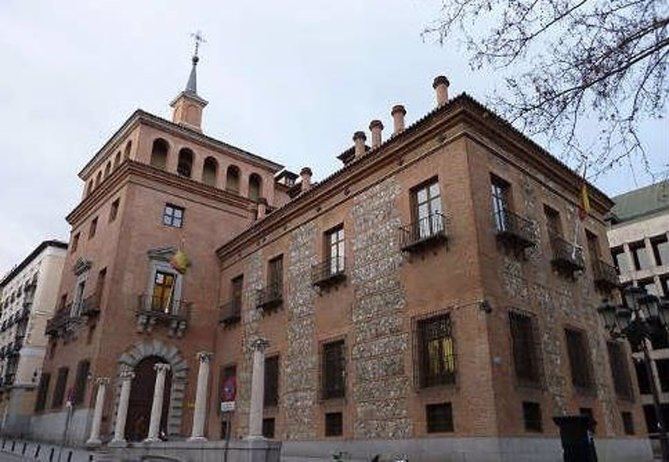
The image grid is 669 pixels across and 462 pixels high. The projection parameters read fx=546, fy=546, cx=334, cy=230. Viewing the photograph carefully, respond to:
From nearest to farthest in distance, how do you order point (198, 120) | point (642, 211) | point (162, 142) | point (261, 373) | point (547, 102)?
point (547, 102) < point (261, 373) < point (162, 142) < point (198, 120) < point (642, 211)

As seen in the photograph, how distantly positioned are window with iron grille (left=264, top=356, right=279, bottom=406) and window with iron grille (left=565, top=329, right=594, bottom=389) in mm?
9841

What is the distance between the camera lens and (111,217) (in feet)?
83.9

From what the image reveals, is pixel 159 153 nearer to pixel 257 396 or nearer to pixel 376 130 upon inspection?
pixel 376 130

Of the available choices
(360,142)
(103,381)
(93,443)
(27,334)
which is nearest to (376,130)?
(360,142)

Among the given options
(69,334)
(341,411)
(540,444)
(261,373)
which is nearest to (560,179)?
(540,444)

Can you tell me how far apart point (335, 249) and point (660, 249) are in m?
25.7

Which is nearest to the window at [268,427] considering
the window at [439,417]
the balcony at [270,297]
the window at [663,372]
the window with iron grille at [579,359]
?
the balcony at [270,297]

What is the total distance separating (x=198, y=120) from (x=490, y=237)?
21.0 m

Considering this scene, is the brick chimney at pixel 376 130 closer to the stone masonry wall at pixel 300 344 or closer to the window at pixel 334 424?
the stone masonry wall at pixel 300 344

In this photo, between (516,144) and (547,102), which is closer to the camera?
(547,102)

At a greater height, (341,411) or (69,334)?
(69,334)

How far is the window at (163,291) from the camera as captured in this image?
2400cm

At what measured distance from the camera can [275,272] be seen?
2227 cm

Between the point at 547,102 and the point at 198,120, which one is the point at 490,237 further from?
the point at 198,120
